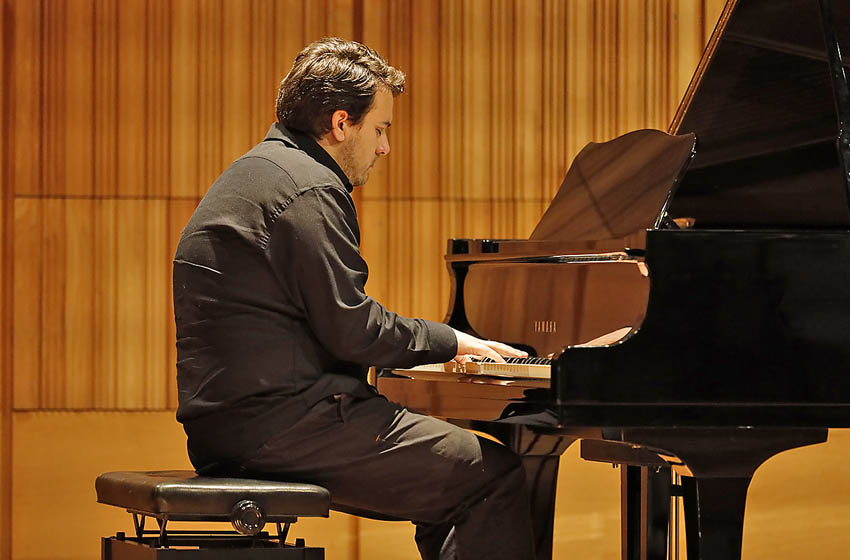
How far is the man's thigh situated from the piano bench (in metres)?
0.09

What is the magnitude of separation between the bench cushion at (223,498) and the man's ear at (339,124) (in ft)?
2.50

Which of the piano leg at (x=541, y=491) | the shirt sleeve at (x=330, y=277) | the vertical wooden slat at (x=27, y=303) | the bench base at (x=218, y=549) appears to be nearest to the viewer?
the bench base at (x=218, y=549)

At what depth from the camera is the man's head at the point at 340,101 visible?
2738 mm

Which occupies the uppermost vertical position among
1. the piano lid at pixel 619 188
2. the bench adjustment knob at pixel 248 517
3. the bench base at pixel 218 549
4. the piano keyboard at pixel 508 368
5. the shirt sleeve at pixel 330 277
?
the piano lid at pixel 619 188

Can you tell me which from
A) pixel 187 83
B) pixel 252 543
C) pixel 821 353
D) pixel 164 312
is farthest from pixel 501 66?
pixel 252 543

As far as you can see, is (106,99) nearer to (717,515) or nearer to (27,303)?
(27,303)

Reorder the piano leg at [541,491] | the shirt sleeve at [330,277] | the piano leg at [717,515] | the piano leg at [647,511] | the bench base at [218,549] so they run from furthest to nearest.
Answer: the piano leg at [647,511] → the piano leg at [541,491] → the piano leg at [717,515] → the shirt sleeve at [330,277] → the bench base at [218,549]

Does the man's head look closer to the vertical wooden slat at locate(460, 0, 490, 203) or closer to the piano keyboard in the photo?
the piano keyboard

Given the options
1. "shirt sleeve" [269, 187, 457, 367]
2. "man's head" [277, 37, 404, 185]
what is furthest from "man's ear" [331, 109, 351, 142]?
"shirt sleeve" [269, 187, 457, 367]

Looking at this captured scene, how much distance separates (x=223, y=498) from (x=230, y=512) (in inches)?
1.2

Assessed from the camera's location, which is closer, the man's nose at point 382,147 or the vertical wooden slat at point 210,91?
the man's nose at point 382,147

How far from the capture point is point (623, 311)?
9.27 feet

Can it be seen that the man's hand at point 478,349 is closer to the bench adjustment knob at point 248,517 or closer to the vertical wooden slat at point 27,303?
the bench adjustment knob at point 248,517

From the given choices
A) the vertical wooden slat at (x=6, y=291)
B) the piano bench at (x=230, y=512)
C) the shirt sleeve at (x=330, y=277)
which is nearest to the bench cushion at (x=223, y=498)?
the piano bench at (x=230, y=512)
